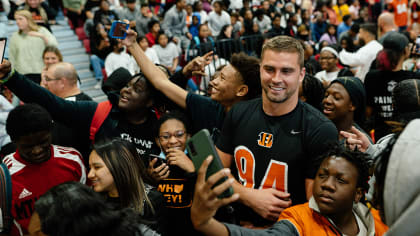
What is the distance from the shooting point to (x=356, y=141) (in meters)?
2.17

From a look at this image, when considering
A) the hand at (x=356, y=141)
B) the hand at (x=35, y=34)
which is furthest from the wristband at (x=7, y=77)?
the hand at (x=35, y=34)

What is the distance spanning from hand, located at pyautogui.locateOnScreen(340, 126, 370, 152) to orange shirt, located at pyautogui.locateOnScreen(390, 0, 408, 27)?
32.0 ft

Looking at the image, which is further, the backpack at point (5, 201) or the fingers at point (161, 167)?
the fingers at point (161, 167)

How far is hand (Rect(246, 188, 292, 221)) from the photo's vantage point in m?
2.00

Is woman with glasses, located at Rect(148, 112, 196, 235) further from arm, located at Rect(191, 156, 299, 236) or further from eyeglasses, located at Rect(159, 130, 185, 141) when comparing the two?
arm, located at Rect(191, 156, 299, 236)

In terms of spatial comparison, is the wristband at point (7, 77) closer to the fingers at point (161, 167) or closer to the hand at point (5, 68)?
the hand at point (5, 68)

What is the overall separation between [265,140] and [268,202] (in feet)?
1.20

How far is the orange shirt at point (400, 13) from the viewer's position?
1062cm

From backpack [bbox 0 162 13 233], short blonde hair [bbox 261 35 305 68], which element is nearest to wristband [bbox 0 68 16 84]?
backpack [bbox 0 162 13 233]

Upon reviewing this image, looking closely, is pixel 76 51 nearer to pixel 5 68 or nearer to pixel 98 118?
pixel 98 118

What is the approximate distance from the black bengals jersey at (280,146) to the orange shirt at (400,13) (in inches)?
402

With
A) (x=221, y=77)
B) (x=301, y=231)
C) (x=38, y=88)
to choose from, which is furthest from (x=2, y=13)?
(x=301, y=231)

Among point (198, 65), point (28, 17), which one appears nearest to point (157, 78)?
point (198, 65)

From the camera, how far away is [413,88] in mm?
2725
